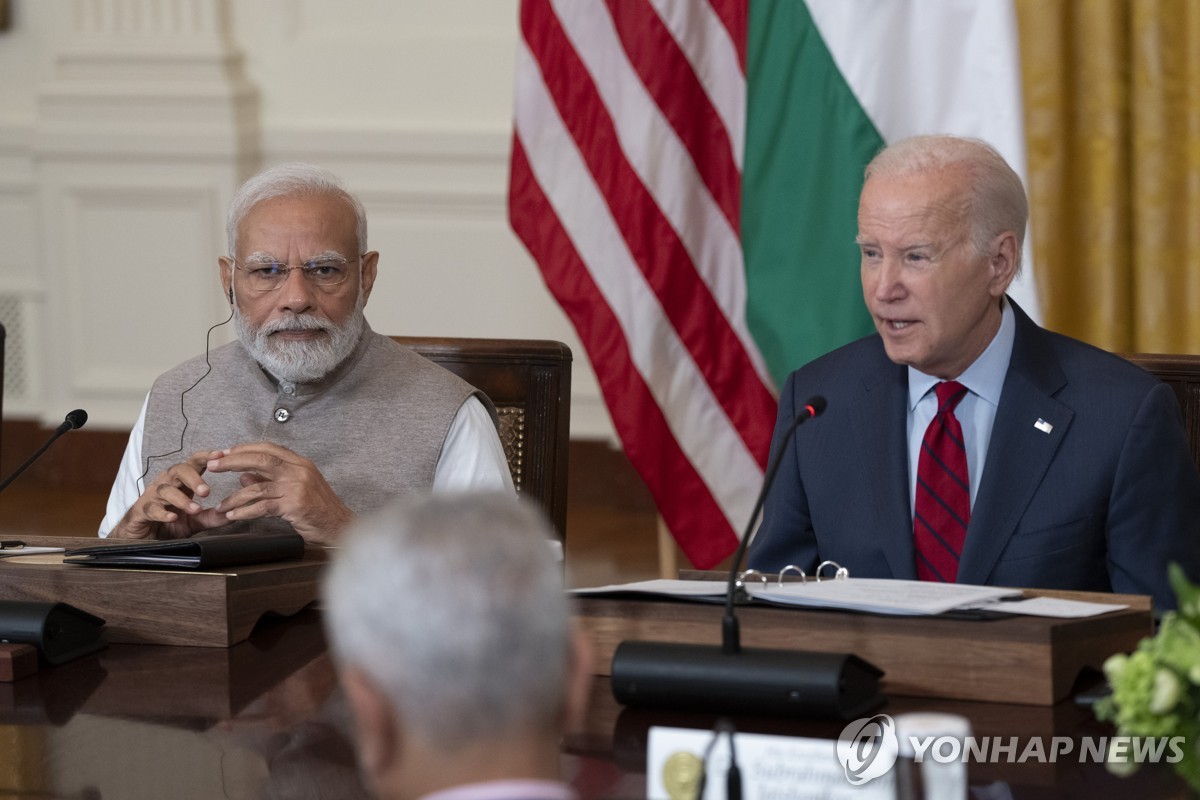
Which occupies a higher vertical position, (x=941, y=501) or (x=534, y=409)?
(x=534, y=409)

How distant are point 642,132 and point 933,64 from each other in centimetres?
78

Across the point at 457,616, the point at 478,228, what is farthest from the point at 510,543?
the point at 478,228

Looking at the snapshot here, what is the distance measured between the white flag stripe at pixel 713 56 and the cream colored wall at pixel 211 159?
220 cm

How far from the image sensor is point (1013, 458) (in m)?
2.64

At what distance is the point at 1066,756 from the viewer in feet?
5.41

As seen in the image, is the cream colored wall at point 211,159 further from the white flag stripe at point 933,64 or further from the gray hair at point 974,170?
the gray hair at point 974,170

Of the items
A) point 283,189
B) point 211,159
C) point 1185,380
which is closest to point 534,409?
point 283,189

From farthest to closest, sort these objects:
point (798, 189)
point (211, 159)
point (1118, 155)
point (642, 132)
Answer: point (211, 159)
point (1118, 155)
point (642, 132)
point (798, 189)

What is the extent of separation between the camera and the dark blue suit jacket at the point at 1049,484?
8.42 ft

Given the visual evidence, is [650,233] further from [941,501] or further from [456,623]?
[456,623]

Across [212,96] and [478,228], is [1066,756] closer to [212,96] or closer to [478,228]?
[478,228]

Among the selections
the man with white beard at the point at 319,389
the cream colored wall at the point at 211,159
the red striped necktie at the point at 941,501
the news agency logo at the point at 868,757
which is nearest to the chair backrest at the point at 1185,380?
the red striped necktie at the point at 941,501

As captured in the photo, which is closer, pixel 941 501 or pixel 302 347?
pixel 941 501

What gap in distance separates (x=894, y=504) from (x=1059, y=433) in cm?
30
